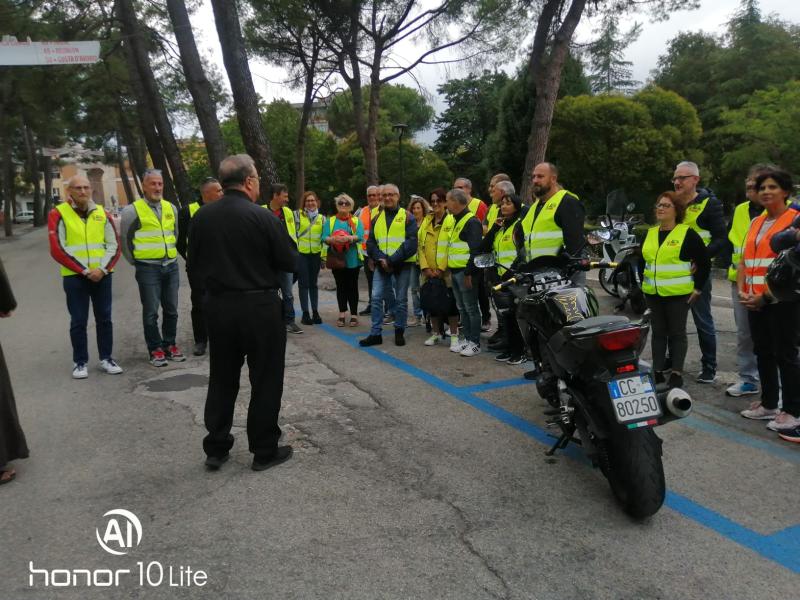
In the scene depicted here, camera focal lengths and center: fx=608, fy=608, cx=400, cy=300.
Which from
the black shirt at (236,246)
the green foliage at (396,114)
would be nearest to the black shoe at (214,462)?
the black shirt at (236,246)

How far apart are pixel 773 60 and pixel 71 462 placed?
36204mm

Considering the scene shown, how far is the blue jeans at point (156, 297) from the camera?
20.5 ft

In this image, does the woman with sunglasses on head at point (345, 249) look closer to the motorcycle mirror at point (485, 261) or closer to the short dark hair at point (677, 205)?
the motorcycle mirror at point (485, 261)

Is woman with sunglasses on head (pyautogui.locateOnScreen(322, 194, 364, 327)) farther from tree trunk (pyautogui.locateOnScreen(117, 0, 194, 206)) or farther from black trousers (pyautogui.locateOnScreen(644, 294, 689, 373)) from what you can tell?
tree trunk (pyautogui.locateOnScreen(117, 0, 194, 206))

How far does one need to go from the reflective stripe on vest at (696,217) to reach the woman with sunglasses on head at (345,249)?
157 inches

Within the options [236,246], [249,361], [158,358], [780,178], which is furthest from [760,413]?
[158,358]

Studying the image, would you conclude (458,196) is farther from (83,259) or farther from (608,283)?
A: (608,283)

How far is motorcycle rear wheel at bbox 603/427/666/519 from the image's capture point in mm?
2984

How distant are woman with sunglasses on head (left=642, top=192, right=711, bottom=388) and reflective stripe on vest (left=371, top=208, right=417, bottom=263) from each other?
2888 mm

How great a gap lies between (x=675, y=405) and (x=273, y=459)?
237 cm

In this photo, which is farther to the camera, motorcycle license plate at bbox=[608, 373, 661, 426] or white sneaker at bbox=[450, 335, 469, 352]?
white sneaker at bbox=[450, 335, 469, 352]

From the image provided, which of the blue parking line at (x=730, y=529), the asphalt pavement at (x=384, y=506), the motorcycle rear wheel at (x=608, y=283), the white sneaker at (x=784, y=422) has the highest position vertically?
the motorcycle rear wheel at (x=608, y=283)

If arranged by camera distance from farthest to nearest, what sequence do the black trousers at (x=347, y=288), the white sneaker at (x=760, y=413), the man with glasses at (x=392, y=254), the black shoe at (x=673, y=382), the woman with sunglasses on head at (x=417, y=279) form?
the woman with sunglasses on head at (x=417, y=279), the black trousers at (x=347, y=288), the man with glasses at (x=392, y=254), the white sneaker at (x=760, y=413), the black shoe at (x=673, y=382)

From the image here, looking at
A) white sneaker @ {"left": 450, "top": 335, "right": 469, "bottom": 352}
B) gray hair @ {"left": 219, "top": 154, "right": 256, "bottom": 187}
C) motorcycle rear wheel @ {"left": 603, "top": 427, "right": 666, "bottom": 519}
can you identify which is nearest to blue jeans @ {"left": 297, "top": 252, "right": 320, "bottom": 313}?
white sneaker @ {"left": 450, "top": 335, "right": 469, "bottom": 352}
